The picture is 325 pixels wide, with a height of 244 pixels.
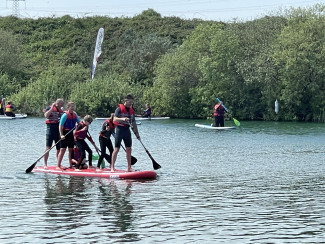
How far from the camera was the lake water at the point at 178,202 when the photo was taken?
13.7 metres

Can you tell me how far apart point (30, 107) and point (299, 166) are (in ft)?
152

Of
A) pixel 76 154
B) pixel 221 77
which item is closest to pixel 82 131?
pixel 76 154

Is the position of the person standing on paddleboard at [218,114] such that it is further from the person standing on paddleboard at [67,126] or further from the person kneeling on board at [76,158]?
the person standing on paddleboard at [67,126]

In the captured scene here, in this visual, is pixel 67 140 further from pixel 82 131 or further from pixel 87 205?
pixel 87 205

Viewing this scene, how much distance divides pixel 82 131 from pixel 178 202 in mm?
5158

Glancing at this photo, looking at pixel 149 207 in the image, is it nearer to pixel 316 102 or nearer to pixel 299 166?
pixel 299 166

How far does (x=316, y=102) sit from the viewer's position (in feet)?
195

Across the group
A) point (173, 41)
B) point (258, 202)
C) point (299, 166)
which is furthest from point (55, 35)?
point (258, 202)

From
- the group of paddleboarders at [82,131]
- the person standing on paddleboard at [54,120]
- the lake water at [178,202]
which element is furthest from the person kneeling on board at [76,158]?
the lake water at [178,202]

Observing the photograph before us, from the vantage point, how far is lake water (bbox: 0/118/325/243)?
13688 mm

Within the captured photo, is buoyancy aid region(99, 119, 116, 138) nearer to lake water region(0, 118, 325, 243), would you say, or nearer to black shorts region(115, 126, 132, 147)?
black shorts region(115, 126, 132, 147)

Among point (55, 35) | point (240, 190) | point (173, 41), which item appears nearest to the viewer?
point (240, 190)

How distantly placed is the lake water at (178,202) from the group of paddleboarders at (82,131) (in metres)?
0.98

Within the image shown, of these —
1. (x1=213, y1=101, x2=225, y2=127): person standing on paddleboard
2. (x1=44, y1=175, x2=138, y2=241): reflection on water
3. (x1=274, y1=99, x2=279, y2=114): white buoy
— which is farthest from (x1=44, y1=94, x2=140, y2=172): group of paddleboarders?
(x1=274, y1=99, x2=279, y2=114): white buoy
